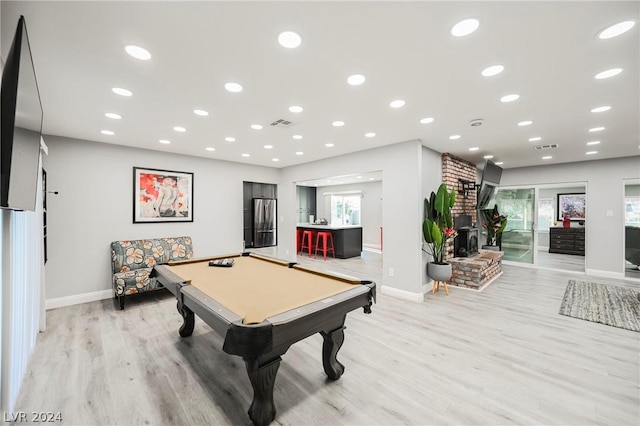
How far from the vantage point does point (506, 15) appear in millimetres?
1466

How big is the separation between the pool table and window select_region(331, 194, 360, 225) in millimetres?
8154

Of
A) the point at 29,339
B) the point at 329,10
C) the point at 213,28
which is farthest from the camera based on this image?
the point at 29,339

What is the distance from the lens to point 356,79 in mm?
2186

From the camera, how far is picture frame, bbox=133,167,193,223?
4562 mm

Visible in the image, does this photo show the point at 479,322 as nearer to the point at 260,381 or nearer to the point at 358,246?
the point at 260,381

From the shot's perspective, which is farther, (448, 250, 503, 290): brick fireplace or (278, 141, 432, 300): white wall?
(448, 250, 503, 290): brick fireplace

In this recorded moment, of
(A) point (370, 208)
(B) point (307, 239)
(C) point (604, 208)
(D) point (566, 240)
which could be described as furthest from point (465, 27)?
(D) point (566, 240)

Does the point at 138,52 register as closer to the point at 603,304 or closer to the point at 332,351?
the point at 332,351

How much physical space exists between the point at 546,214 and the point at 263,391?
1093 centimetres

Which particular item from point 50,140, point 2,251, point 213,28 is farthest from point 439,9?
point 50,140

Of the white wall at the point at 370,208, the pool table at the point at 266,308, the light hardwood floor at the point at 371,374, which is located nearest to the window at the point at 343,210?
the white wall at the point at 370,208

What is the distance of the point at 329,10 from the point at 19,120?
1591 millimetres

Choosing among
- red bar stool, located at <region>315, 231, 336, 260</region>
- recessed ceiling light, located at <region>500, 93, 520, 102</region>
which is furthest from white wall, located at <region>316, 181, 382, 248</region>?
recessed ceiling light, located at <region>500, 93, 520, 102</region>

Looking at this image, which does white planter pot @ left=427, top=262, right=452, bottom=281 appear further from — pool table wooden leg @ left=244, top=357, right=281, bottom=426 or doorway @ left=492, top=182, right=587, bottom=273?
doorway @ left=492, top=182, right=587, bottom=273
